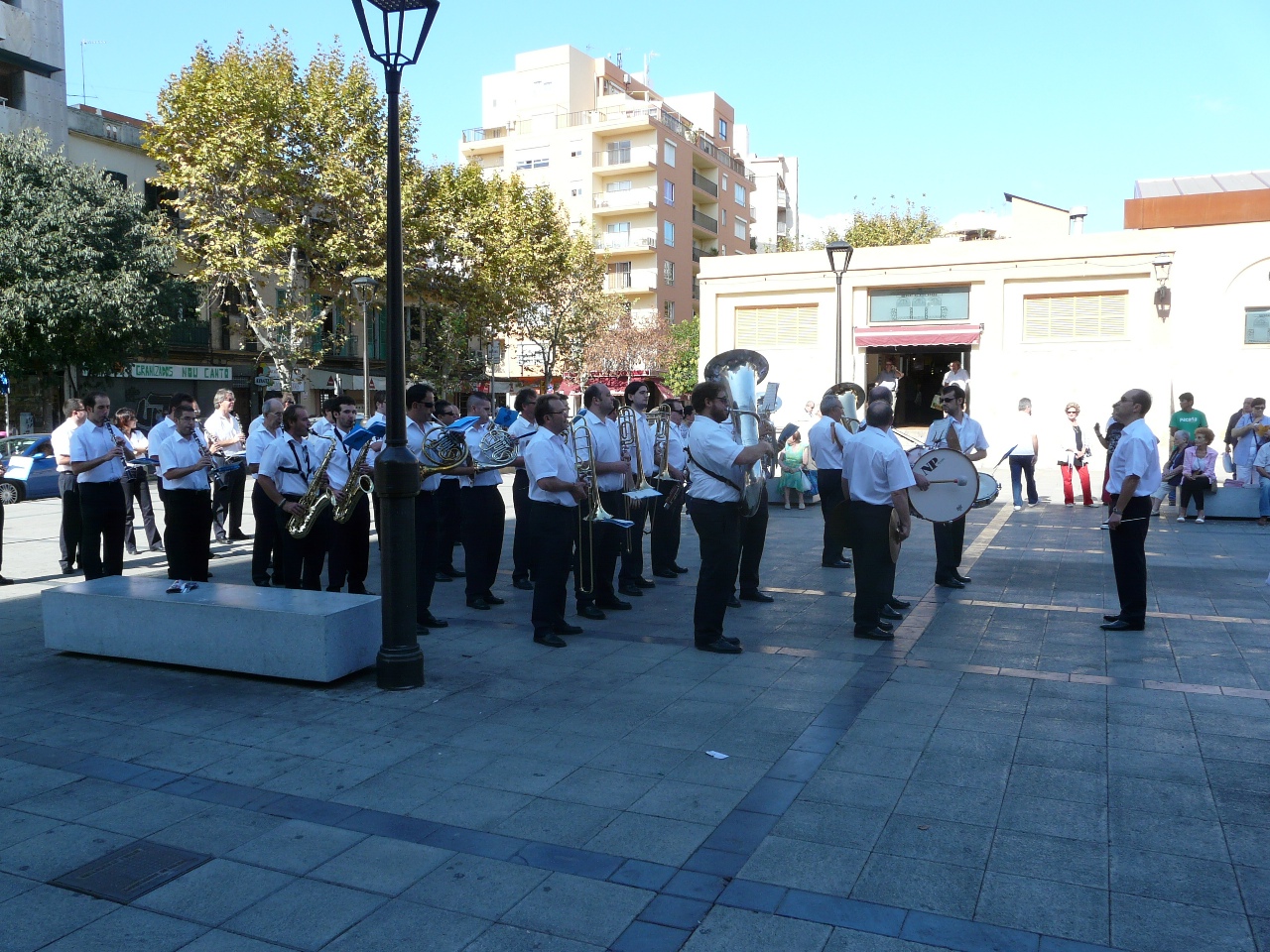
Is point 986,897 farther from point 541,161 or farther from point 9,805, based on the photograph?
point 541,161

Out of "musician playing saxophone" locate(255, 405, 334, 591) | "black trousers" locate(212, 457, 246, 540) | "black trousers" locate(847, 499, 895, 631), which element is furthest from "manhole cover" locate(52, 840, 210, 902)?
"black trousers" locate(212, 457, 246, 540)

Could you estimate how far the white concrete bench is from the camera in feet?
20.0

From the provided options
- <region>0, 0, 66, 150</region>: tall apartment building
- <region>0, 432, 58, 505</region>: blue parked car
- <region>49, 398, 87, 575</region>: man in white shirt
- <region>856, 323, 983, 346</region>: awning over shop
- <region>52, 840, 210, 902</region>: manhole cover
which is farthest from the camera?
<region>0, 0, 66, 150</region>: tall apartment building

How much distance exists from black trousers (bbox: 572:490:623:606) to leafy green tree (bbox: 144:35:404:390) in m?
19.6

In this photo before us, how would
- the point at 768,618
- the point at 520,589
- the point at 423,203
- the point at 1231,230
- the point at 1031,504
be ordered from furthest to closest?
the point at 423,203, the point at 1231,230, the point at 1031,504, the point at 520,589, the point at 768,618

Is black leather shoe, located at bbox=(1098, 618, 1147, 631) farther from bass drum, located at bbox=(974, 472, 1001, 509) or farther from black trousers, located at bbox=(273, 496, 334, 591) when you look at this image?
black trousers, located at bbox=(273, 496, 334, 591)

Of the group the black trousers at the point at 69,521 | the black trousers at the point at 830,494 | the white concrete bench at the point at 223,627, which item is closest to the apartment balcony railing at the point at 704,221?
the black trousers at the point at 830,494

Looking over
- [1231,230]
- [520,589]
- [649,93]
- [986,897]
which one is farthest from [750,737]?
[649,93]

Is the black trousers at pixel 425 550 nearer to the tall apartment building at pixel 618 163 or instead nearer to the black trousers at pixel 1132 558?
the black trousers at pixel 1132 558

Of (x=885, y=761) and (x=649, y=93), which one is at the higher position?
(x=649, y=93)

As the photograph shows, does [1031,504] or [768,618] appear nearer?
[768,618]

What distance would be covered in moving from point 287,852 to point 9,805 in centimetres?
145

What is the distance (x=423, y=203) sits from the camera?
1121 inches

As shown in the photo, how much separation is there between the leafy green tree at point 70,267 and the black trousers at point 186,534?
2006 centimetres
